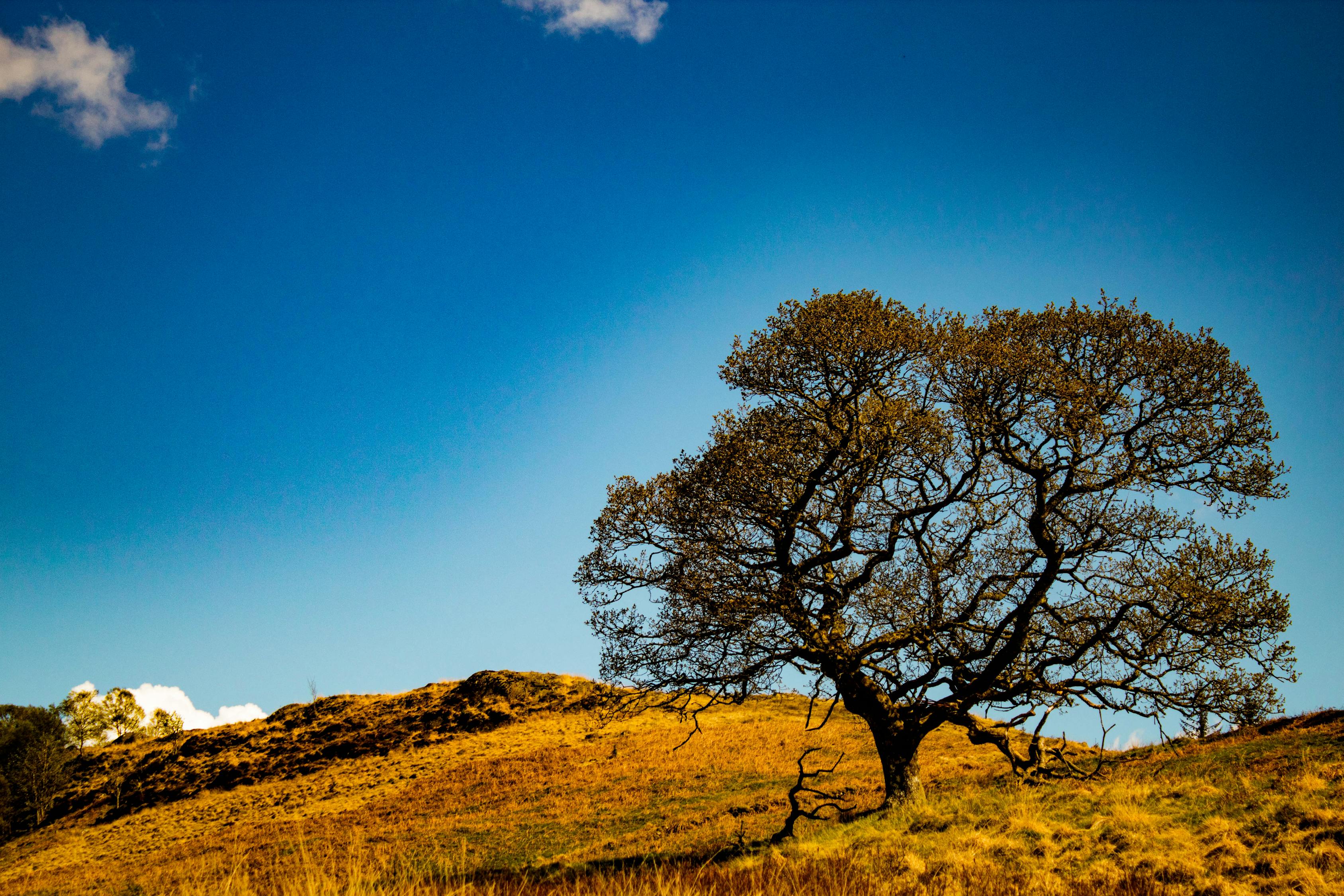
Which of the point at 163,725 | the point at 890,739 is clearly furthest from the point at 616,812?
the point at 163,725

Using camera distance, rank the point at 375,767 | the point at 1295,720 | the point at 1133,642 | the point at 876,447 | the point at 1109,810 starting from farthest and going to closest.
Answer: the point at 375,767
the point at 1295,720
the point at 876,447
the point at 1133,642
the point at 1109,810

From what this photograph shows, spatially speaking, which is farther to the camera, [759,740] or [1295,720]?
[759,740]

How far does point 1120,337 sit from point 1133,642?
7151mm

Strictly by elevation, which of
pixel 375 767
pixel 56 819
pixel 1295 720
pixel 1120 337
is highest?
pixel 1120 337

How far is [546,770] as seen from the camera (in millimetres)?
37469

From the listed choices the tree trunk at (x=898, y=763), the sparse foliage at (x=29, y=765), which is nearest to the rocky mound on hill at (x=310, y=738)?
the sparse foliage at (x=29, y=765)

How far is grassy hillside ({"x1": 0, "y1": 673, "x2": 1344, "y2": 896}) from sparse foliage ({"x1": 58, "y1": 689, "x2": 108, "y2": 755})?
6166mm

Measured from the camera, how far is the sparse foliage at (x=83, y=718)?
2826 inches

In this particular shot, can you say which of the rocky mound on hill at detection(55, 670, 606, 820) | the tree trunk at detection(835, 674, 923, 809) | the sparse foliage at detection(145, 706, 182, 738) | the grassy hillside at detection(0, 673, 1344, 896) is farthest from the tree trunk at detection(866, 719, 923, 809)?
the sparse foliage at detection(145, 706, 182, 738)

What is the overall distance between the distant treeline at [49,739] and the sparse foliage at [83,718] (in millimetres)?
64

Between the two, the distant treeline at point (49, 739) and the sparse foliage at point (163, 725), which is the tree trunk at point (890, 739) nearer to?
the distant treeline at point (49, 739)

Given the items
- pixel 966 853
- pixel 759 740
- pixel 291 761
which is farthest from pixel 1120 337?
pixel 291 761

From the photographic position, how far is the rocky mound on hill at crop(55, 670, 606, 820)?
5147cm

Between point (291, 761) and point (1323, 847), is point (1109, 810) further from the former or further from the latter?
point (291, 761)
